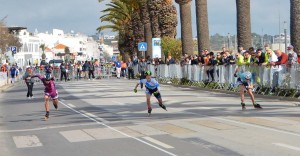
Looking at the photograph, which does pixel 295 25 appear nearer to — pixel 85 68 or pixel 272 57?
pixel 272 57

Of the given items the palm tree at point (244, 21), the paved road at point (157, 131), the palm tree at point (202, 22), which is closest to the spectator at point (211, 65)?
the palm tree at point (244, 21)

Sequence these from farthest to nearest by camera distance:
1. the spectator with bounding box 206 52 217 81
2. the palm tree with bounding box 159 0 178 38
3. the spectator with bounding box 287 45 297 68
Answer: the palm tree with bounding box 159 0 178 38 → the spectator with bounding box 206 52 217 81 → the spectator with bounding box 287 45 297 68

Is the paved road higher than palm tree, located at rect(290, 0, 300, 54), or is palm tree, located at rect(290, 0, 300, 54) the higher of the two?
palm tree, located at rect(290, 0, 300, 54)

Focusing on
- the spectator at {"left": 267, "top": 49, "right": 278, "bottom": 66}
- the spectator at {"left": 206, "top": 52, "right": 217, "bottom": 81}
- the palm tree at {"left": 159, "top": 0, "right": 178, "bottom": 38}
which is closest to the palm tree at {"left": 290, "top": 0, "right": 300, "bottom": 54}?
the spectator at {"left": 267, "top": 49, "right": 278, "bottom": 66}

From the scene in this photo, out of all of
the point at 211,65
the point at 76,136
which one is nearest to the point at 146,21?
the point at 211,65

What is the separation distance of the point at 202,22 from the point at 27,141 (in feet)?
75.4

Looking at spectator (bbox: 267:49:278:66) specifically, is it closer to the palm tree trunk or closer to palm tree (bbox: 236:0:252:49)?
palm tree (bbox: 236:0:252:49)

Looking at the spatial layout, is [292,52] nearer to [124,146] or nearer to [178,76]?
[124,146]

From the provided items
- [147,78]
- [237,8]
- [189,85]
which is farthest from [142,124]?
[189,85]

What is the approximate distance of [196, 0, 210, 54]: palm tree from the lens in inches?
1399

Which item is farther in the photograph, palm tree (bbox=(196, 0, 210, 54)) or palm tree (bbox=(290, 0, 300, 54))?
palm tree (bbox=(196, 0, 210, 54))

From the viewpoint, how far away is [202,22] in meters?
35.5

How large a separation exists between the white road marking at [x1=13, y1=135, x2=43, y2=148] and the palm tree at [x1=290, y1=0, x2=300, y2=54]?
13090mm

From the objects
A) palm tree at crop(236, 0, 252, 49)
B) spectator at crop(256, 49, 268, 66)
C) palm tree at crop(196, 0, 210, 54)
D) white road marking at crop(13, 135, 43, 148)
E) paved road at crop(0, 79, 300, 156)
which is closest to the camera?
paved road at crop(0, 79, 300, 156)
